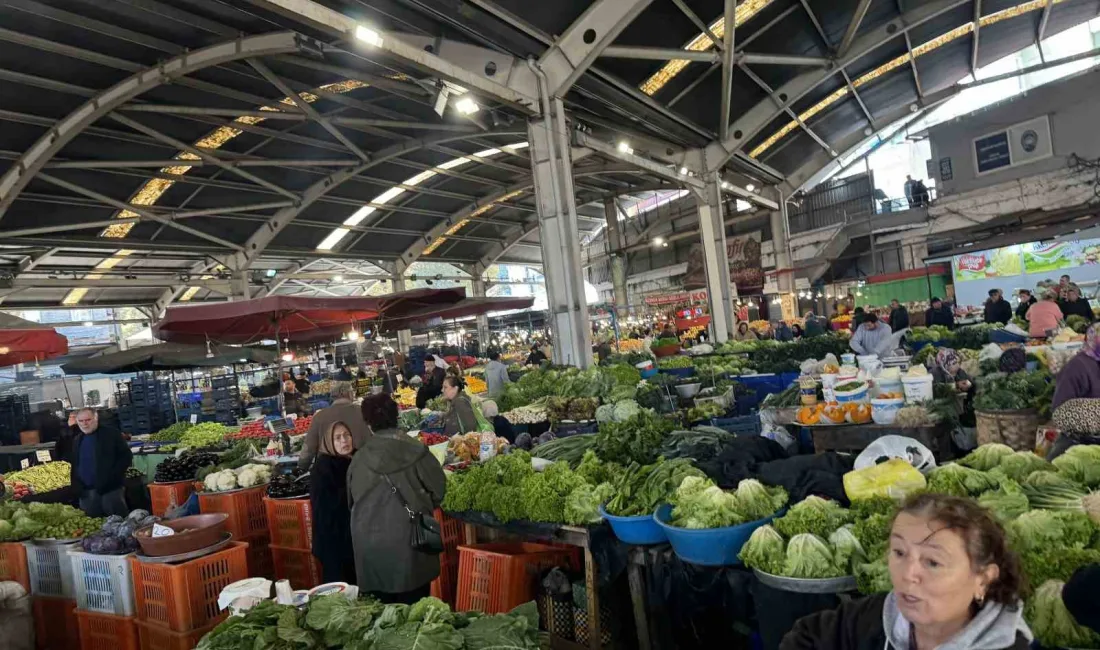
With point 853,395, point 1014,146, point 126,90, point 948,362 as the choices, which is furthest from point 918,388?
point 1014,146

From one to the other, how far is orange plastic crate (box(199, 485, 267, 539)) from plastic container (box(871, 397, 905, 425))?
201 inches

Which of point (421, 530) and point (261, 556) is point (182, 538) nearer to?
point (421, 530)

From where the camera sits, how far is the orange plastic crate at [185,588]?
3.76 m

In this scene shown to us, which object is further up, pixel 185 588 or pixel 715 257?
pixel 715 257

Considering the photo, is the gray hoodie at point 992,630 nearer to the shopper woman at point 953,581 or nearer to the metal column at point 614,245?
the shopper woman at point 953,581

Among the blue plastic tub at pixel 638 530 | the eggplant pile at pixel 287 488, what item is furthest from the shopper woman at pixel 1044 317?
the eggplant pile at pixel 287 488

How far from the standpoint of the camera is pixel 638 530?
3.39m

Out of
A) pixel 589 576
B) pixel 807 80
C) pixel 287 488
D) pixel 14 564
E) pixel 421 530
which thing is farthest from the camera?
pixel 807 80

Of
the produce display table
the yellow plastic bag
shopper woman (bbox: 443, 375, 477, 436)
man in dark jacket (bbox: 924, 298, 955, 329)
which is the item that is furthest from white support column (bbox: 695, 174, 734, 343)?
the yellow plastic bag

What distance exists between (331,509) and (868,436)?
3.79 m

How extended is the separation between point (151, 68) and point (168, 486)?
25.9 ft

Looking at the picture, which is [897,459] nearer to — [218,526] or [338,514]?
[338,514]

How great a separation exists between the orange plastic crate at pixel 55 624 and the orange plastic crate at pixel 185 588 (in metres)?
1.05

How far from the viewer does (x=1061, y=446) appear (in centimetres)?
345
